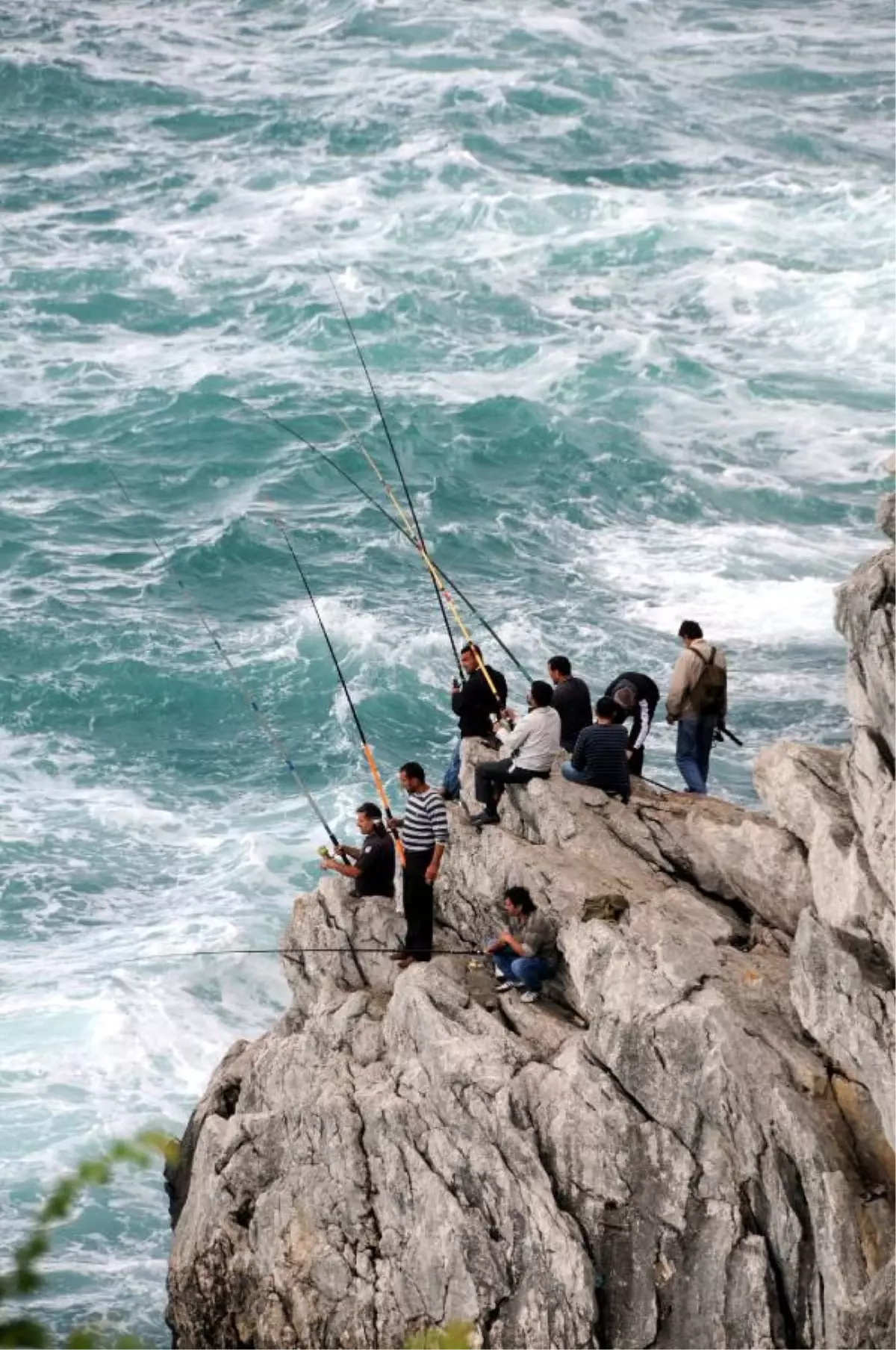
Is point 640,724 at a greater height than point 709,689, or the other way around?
point 709,689

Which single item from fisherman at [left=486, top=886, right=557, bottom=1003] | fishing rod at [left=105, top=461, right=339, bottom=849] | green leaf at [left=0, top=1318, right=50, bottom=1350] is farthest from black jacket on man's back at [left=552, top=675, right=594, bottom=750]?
green leaf at [left=0, top=1318, right=50, bottom=1350]

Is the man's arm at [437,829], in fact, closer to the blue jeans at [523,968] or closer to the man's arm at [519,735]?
the blue jeans at [523,968]

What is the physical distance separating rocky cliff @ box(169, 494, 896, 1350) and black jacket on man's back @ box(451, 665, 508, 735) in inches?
57.0

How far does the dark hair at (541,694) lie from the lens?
14812mm

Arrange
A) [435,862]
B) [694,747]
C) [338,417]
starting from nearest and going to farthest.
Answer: [435,862], [694,747], [338,417]

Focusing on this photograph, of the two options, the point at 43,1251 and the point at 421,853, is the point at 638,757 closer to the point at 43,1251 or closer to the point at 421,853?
the point at 421,853

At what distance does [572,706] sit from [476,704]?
2.73ft

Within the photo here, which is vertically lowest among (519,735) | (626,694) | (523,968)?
(523,968)

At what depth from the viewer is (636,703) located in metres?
16.3

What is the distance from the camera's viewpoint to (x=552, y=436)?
120 feet

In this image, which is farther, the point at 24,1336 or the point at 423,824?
the point at 423,824

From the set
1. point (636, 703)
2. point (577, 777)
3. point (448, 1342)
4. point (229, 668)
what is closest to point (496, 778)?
point (577, 777)

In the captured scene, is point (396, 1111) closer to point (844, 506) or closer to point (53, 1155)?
point (53, 1155)

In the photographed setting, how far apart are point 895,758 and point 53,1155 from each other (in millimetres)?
9700
